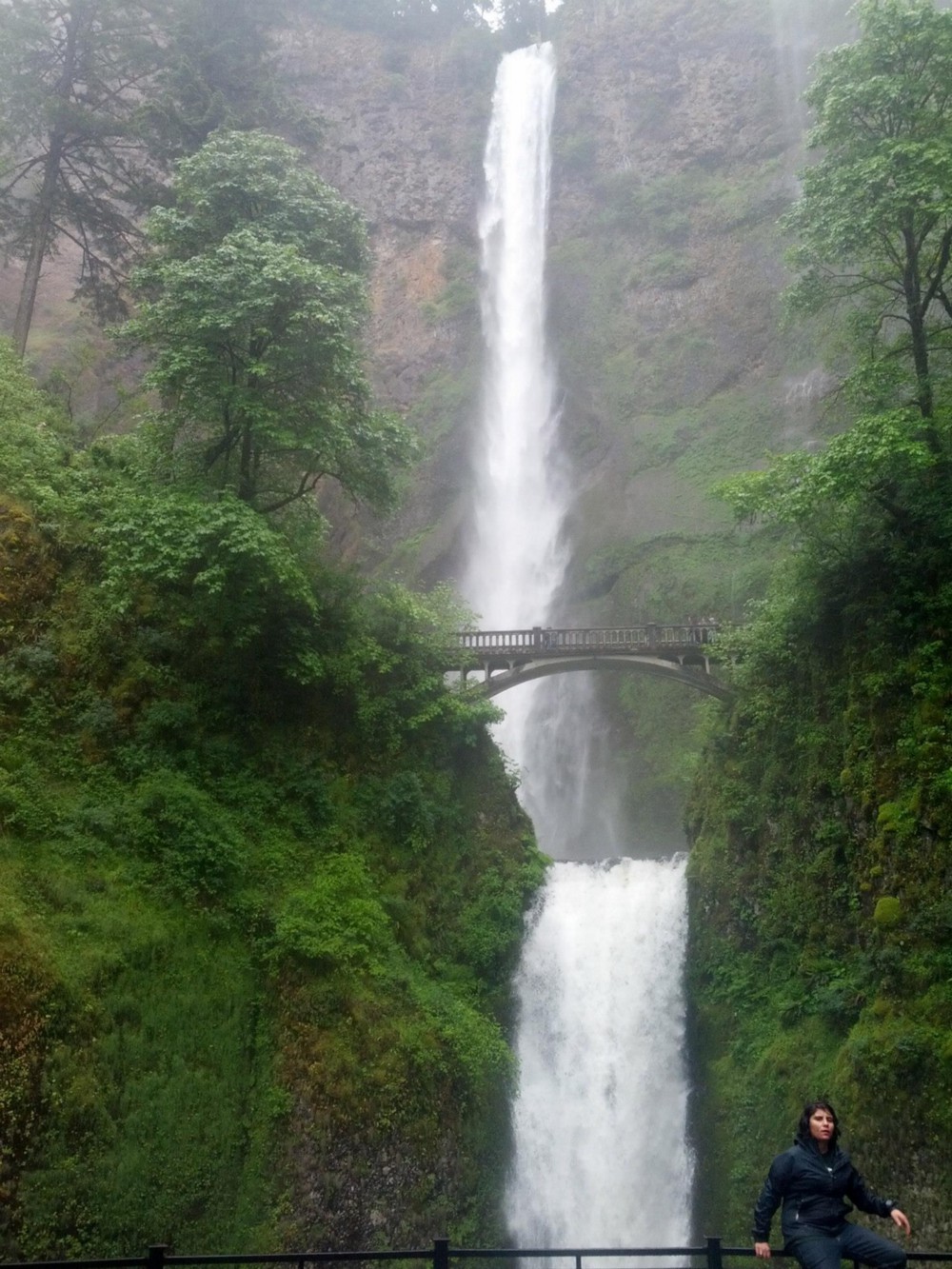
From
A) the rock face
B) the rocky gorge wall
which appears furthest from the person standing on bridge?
the rock face

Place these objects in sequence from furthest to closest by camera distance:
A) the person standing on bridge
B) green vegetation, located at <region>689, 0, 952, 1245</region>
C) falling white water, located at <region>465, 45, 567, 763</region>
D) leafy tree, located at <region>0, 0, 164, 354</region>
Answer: falling white water, located at <region>465, 45, 567, 763</region>, leafy tree, located at <region>0, 0, 164, 354</region>, green vegetation, located at <region>689, 0, 952, 1245</region>, the person standing on bridge

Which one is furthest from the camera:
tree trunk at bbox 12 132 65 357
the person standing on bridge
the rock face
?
the rock face

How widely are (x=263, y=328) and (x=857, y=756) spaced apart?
11.7m

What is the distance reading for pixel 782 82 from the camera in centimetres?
4325

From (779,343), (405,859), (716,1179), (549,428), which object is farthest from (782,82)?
(716,1179)

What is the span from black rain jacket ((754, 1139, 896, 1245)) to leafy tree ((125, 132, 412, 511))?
1267cm

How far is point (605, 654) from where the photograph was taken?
24297 mm

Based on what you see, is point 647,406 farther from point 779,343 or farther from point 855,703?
point 855,703

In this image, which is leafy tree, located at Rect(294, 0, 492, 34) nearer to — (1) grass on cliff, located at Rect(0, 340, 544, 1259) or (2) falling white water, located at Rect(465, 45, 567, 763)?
(2) falling white water, located at Rect(465, 45, 567, 763)

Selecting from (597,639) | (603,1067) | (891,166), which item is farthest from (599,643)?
(891,166)

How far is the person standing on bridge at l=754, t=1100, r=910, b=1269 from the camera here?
535cm

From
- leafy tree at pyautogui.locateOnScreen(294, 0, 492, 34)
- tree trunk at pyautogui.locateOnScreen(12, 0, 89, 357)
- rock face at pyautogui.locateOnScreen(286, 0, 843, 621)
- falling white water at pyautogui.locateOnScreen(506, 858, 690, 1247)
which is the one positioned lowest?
falling white water at pyautogui.locateOnScreen(506, 858, 690, 1247)

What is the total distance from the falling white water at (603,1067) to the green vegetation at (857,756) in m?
0.93

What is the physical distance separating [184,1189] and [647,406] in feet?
109
